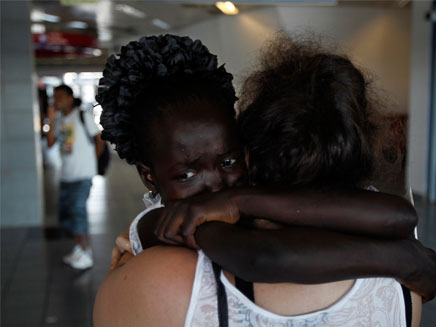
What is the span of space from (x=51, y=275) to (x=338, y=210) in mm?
4289

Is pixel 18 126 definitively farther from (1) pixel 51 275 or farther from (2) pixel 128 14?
(2) pixel 128 14

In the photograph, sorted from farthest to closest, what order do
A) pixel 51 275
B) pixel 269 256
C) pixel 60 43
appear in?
pixel 60 43, pixel 51 275, pixel 269 256

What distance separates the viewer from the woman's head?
1064 mm

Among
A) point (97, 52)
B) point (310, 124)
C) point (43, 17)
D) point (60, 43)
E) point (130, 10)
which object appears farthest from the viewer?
point (97, 52)

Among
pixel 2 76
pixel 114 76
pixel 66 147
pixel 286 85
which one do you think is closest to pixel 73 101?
pixel 66 147

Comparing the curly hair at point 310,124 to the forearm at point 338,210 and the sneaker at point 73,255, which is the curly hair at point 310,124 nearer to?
the forearm at point 338,210

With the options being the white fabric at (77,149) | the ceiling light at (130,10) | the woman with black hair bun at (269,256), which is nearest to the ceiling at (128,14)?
the ceiling light at (130,10)

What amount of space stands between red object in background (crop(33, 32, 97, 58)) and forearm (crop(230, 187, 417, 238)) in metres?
16.0

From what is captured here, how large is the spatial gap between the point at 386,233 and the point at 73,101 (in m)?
4.58

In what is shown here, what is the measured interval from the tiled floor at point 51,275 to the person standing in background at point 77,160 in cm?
21

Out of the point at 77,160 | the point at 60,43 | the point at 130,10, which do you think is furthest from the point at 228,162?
the point at 60,43

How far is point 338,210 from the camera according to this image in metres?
0.89

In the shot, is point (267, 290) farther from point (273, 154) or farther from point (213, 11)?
point (213, 11)

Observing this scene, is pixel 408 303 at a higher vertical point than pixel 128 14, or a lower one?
lower
